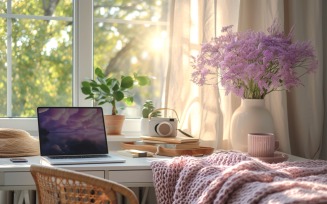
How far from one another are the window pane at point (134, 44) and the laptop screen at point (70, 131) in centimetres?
43

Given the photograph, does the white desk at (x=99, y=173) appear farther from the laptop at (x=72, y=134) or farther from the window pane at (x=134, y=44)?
the window pane at (x=134, y=44)

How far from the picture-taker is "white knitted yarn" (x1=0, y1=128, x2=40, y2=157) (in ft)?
7.16

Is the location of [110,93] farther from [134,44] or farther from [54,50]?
[134,44]

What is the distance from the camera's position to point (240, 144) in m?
2.23

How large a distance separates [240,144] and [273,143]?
7.7 inches

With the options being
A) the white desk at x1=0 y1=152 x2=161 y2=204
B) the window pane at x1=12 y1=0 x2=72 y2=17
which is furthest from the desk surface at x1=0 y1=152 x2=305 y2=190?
the window pane at x1=12 y1=0 x2=72 y2=17

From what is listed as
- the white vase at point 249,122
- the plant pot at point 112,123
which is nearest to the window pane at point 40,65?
the plant pot at point 112,123

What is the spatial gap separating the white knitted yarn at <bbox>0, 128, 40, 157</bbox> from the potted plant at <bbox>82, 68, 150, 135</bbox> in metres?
0.39

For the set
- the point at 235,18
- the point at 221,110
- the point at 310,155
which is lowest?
the point at 310,155

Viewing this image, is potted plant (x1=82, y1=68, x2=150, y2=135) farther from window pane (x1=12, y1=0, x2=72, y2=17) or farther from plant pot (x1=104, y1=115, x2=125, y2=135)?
window pane (x1=12, y1=0, x2=72, y2=17)

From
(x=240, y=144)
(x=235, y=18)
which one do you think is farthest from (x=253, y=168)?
(x=235, y=18)

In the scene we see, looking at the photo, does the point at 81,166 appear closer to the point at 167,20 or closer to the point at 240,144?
the point at 240,144

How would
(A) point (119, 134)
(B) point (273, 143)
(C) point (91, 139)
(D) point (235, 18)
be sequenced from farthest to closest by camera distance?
(A) point (119, 134) → (D) point (235, 18) → (C) point (91, 139) → (B) point (273, 143)

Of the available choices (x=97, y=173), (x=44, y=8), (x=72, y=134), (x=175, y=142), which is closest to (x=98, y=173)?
(x=97, y=173)
